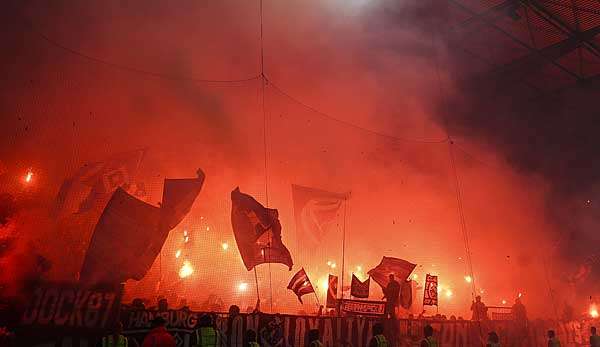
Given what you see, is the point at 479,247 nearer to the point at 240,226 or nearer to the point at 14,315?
the point at 240,226

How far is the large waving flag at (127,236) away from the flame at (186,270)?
3.67 m

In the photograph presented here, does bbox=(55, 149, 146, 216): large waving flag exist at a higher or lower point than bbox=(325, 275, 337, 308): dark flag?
higher

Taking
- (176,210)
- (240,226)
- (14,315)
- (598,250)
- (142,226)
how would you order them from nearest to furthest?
(14,315), (142,226), (176,210), (240,226), (598,250)

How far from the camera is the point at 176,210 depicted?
805cm

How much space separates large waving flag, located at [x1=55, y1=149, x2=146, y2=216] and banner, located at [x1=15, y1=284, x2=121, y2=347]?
3.37 metres

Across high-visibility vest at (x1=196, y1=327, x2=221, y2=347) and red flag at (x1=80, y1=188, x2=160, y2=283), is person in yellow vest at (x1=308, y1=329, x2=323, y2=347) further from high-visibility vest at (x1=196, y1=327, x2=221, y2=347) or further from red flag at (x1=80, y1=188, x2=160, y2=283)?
red flag at (x1=80, y1=188, x2=160, y2=283)

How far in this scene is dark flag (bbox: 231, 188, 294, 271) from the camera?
858cm

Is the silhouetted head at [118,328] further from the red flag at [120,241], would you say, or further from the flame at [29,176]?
the flame at [29,176]

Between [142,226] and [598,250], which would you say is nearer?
[142,226]

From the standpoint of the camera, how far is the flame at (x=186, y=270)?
11.2 m

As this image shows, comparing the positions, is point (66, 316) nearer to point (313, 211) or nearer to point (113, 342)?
point (113, 342)

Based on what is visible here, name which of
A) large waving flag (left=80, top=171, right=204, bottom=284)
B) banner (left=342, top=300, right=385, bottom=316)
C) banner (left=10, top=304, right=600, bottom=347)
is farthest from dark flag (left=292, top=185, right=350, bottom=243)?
large waving flag (left=80, top=171, right=204, bottom=284)

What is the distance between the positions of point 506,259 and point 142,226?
49.7 ft

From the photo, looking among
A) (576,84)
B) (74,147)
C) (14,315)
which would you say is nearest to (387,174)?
(576,84)
